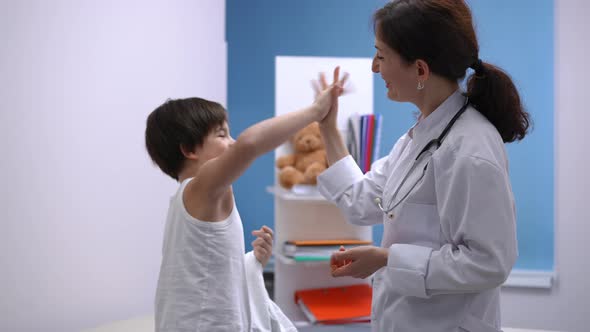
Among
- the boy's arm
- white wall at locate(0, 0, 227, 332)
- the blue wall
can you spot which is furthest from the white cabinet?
the boy's arm

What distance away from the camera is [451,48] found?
115 centimetres

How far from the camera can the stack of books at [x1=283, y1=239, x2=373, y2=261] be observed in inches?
99.0

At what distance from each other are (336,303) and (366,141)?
0.78 meters

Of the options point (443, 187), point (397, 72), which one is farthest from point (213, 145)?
point (443, 187)

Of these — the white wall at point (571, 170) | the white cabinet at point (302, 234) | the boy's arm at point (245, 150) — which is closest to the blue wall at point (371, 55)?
the white wall at point (571, 170)

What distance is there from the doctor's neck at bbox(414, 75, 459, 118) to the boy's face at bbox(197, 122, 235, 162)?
0.56 metres

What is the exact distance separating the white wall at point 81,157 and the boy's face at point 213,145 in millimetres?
932

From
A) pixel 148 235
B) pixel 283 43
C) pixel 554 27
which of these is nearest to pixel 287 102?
pixel 148 235

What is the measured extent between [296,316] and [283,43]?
6.66 ft

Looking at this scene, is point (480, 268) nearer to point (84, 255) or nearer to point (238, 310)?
point (238, 310)

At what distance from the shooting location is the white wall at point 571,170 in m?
3.43

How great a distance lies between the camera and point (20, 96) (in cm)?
206

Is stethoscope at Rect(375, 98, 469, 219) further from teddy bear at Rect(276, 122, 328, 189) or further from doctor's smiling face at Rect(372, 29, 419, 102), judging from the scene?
teddy bear at Rect(276, 122, 328, 189)

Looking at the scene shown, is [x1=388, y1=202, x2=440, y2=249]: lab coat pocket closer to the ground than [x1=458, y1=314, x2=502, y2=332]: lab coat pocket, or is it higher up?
higher up
